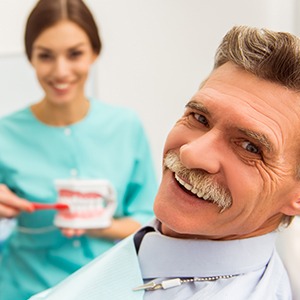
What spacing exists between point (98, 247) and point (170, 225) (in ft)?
2.55

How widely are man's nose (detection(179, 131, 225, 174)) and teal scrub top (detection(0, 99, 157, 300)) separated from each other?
0.82 meters

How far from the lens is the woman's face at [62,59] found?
1638 millimetres

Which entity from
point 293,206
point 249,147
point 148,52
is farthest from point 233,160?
point 148,52

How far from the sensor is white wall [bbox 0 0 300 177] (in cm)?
225

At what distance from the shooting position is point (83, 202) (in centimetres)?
156

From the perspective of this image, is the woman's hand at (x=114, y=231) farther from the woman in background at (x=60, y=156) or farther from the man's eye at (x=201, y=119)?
the man's eye at (x=201, y=119)

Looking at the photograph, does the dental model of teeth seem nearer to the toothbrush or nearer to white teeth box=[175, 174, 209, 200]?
the toothbrush

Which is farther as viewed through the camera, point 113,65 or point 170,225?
point 113,65

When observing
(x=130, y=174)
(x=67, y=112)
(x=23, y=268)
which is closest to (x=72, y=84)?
(x=67, y=112)

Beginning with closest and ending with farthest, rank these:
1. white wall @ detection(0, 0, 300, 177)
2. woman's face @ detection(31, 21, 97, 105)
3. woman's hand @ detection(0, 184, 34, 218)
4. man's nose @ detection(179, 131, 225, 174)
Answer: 1. man's nose @ detection(179, 131, 225, 174)
2. woman's hand @ detection(0, 184, 34, 218)
3. woman's face @ detection(31, 21, 97, 105)
4. white wall @ detection(0, 0, 300, 177)

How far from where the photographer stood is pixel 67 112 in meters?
1.71

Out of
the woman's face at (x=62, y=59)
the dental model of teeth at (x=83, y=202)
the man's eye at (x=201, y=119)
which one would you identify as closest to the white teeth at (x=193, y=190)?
the man's eye at (x=201, y=119)

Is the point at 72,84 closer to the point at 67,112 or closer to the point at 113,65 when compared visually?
the point at 67,112

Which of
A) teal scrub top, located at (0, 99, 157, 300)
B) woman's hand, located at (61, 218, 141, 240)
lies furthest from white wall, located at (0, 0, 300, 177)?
woman's hand, located at (61, 218, 141, 240)
